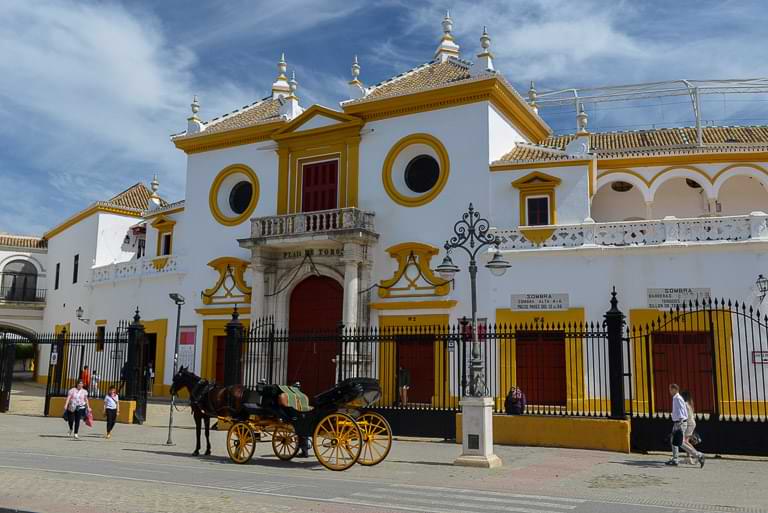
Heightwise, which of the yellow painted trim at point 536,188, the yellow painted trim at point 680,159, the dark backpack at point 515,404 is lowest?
the dark backpack at point 515,404

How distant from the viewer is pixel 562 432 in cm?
1473

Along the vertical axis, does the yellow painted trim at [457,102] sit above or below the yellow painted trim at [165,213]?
above

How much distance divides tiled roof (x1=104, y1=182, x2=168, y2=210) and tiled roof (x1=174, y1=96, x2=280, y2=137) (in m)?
9.35

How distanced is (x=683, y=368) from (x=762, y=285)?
3077mm

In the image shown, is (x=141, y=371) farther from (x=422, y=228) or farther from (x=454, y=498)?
(x=454, y=498)

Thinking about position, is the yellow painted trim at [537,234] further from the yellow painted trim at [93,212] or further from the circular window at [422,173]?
the yellow painted trim at [93,212]

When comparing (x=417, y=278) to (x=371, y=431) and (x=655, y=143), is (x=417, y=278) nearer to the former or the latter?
(x=371, y=431)

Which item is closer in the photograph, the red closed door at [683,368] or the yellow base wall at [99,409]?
the red closed door at [683,368]

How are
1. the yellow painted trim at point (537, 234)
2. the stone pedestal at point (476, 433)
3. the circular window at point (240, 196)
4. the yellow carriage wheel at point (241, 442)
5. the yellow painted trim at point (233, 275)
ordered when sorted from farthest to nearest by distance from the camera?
the circular window at point (240, 196), the yellow painted trim at point (233, 275), the yellow painted trim at point (537, 234), the yellow carriage wheel at point (241, 442), the stone pedestal at point (476, 433)

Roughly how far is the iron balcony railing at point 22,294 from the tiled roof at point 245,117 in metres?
20.1

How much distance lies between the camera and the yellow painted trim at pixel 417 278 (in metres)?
23.2

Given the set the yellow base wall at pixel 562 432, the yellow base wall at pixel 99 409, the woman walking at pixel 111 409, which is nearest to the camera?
the yellow base wall at pixel 562 432

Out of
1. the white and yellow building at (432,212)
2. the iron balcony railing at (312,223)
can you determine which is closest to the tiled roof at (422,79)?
the white and yellow building at (432,212)

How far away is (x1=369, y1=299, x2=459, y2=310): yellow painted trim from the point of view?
22.8 m
